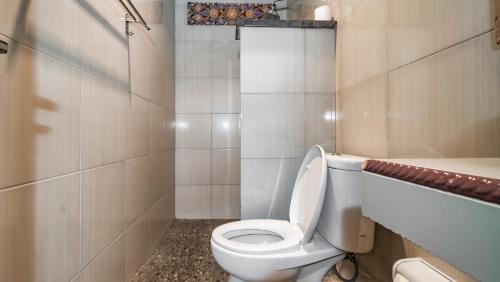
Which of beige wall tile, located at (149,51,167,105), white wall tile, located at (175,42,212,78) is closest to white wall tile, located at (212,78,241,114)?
white wall tile, located at (175,42,212,78)

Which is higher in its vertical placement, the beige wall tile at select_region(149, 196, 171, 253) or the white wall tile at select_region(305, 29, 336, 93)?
the white wall tile at select_region(305, 29, 336, 93)

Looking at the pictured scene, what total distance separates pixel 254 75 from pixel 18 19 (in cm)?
114

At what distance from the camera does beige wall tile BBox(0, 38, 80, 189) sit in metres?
0.60

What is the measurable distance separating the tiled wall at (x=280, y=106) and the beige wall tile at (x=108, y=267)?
2.38 ft

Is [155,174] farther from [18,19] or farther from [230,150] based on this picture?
[18,19]

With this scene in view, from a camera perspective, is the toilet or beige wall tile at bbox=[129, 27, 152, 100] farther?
beige wall tile at bbox=[129, 27, 152, 100]

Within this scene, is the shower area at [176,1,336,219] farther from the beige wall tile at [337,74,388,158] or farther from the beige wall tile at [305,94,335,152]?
the beige wall tile at [337,74,388,158]

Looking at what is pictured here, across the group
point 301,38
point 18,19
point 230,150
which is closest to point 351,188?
point 301,38

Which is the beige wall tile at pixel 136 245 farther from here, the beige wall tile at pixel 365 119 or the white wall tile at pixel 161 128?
the beige wall tile at pixel 365 119

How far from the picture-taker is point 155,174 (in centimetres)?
181

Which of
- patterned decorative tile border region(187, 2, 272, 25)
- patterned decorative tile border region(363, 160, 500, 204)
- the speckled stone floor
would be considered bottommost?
the speckled stone floor

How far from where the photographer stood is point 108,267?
110cm

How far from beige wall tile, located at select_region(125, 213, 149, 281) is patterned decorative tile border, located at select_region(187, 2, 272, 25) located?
6.35 ft

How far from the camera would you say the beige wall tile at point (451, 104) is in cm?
61
